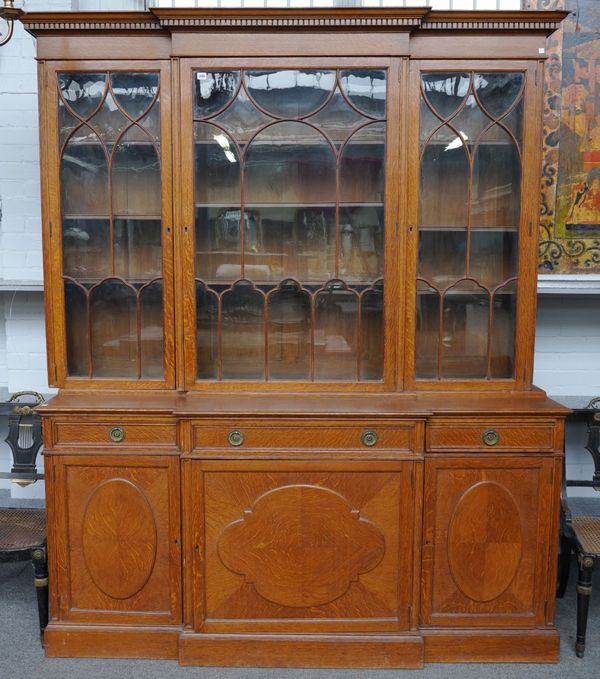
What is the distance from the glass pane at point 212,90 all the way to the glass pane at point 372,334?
32.2 inches

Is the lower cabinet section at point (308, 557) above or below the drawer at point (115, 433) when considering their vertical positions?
below

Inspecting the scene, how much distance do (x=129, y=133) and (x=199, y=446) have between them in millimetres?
1105

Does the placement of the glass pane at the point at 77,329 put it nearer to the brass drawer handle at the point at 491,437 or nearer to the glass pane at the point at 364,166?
the glass pane at the point at 364,166

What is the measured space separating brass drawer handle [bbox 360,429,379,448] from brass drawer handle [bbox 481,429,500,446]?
1.21 ft

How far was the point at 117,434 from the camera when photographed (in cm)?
210

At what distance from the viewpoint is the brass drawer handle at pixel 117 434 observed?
2096 mm

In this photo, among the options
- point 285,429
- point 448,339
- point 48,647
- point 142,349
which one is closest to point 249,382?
point 285,429

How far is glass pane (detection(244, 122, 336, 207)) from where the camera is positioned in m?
2.15

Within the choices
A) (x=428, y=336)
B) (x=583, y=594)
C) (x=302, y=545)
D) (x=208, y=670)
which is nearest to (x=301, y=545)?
(x=302, y=545)

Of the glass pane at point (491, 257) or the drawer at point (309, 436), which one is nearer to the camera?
the drawer at point (309, 436)

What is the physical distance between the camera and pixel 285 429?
2064mm

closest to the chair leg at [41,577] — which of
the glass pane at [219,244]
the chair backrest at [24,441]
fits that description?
the chair backrest at [24,441]

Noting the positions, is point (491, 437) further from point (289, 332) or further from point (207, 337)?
point (207, 337)

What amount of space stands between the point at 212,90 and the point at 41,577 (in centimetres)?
179
